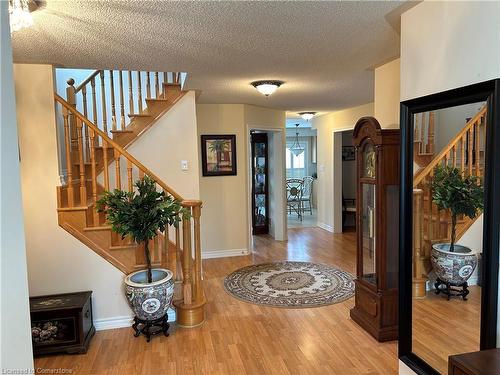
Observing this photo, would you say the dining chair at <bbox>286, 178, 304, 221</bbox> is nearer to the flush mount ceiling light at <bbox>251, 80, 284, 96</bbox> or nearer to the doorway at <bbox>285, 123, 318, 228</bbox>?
the doorway at <bbox>285, 123, 318, 228</bbox>

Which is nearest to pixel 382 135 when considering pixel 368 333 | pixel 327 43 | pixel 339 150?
pixel 327 43

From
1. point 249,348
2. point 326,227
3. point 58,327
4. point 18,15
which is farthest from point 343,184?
point 18,15

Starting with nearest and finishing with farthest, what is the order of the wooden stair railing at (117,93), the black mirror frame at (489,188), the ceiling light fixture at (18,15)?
the black mirror frame at (489,188) < the ceiling light fixture at (18,15) < the wooden stair railing at (117,93)

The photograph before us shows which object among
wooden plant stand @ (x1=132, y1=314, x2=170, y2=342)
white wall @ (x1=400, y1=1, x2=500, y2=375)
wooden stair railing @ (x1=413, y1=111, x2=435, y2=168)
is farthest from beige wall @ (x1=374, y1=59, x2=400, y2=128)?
wooden plant stand @ (x1=132, y1=314, x2=170, y2=342)

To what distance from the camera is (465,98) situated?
5.53 feet

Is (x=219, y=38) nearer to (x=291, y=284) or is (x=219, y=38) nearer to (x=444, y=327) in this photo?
(x=444, y=327)

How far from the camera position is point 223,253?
554 cm

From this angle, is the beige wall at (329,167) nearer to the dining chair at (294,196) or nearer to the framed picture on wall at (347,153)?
the framed picture on wall at (347,153)

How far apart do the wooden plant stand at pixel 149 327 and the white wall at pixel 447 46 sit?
6.17 feet

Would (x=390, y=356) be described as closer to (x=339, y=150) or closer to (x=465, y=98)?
(x=465, y=98)

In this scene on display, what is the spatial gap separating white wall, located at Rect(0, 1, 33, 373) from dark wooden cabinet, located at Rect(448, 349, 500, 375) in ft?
4.94

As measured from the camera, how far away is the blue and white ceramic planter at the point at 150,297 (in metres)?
2.86

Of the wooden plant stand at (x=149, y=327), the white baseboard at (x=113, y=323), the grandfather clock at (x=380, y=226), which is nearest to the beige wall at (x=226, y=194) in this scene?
the white baseboard at (x=113, y=323)

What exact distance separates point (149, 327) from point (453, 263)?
2400mm
